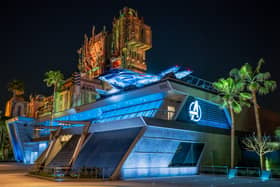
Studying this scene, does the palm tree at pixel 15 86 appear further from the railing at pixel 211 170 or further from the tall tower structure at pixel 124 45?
the railing at pixel 211 170

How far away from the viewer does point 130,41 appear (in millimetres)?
88062

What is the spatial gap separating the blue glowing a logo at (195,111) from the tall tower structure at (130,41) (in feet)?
178

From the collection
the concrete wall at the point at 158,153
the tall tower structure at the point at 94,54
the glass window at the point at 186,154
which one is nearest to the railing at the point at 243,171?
the concrete wall at the point at 158,153

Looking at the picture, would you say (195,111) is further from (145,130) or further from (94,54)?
(94,54)

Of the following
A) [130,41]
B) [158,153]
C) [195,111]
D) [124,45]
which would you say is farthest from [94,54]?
[158,153]

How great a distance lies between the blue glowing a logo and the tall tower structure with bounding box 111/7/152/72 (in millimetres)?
54177

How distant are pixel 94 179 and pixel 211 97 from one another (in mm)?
21125

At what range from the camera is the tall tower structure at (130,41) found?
8881 cm

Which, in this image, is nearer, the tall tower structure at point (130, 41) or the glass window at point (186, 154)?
the glass window at point (186, 154)

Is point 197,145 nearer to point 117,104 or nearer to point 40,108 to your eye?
point 117,104

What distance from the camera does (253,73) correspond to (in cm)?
3266

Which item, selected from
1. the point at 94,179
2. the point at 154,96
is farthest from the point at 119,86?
the point at 94,179

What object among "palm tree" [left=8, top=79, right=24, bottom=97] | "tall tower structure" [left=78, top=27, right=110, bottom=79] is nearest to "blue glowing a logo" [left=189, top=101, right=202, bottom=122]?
"palm tree" [left=8, top=79, right=24, bottom=97]

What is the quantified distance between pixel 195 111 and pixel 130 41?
57.7 metres
